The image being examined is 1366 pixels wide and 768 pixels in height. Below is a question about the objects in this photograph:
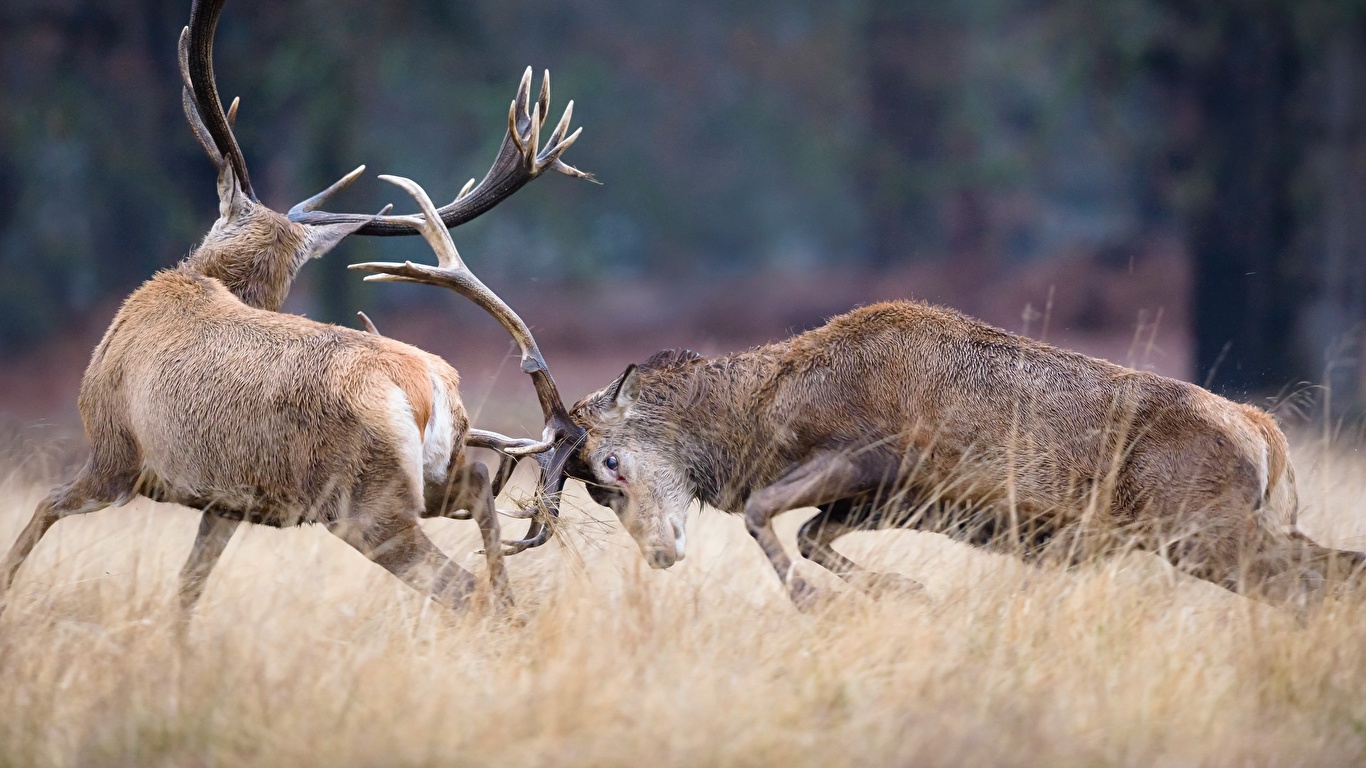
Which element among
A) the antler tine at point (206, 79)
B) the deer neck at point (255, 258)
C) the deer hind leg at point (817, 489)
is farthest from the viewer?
the antler tine at point (206, 79)

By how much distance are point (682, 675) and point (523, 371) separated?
1.90 m

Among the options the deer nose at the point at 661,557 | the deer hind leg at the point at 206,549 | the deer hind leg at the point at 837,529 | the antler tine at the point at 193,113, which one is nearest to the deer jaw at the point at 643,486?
the deer nose at the point at 661,557

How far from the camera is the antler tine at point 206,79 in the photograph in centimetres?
596

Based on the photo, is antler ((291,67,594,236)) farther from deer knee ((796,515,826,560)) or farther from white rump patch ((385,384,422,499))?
deer knee ((796,515,826,560))

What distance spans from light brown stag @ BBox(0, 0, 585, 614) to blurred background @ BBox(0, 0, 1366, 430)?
285cm

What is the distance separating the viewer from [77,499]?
5.08 meters

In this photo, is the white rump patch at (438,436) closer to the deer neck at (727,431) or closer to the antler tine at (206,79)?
the deer neck at (727,431)

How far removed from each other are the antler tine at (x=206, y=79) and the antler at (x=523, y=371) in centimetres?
88

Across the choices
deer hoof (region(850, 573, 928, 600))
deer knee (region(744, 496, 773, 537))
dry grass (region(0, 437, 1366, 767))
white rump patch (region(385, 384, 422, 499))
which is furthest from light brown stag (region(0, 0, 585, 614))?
deer hoof (region(850, 573, 928, 600))

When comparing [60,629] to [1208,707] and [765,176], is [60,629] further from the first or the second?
[765,176]

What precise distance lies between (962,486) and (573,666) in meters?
1.93

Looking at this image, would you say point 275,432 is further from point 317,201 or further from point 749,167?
point 749,167

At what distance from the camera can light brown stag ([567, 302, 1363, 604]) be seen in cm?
497

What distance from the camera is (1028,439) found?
5.15 metres
